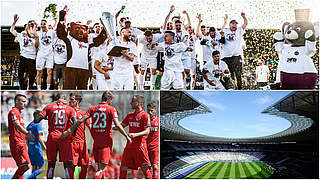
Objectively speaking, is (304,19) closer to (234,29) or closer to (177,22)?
(234,29)

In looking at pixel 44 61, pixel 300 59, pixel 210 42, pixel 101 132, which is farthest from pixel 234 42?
pixel 44 61

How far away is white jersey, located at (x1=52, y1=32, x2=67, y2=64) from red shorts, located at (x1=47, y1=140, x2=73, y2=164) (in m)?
2.97

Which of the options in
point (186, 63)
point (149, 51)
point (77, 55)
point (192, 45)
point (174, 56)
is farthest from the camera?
point (192, 45)

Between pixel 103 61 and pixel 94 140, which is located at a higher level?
pixel 103 61

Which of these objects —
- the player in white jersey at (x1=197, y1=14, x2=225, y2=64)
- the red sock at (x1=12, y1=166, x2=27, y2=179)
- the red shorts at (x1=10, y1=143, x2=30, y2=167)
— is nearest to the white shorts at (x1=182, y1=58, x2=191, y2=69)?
the player in white jersey at (x1=197, y1=14, x2=225, y2=64)

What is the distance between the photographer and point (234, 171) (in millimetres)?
6500

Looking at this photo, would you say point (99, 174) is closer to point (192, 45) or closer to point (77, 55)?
point (77, 55)

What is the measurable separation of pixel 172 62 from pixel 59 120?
3067 millimetres

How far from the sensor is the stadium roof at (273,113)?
6.46 m

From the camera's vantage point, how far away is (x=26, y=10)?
8.98m

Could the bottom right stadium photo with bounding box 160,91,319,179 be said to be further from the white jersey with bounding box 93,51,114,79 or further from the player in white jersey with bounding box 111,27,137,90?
the white jersey with bounding box 93,51,114,79

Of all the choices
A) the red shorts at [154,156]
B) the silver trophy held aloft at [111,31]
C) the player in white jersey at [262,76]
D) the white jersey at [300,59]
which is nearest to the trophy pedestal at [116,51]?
the silver trophy held aloft at [111,31]

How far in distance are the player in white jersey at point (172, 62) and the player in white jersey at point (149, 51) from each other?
44 cm

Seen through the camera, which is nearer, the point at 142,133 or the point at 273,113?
the point at 142,133
